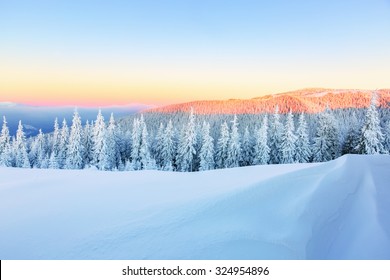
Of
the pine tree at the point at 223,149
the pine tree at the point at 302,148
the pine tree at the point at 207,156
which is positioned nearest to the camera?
the pine tree at the point at 302,148

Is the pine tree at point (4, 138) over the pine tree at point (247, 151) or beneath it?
over

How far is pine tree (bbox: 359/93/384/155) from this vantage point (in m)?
32.5

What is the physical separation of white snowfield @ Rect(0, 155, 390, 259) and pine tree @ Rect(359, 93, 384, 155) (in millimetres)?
28891

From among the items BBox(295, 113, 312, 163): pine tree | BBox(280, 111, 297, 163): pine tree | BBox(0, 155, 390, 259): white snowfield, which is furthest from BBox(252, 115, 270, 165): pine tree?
BBox(0, 155, 390, 259): white snowfield

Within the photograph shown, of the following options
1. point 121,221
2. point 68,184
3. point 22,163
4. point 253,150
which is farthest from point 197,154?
point 121,221

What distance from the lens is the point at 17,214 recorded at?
5.92m

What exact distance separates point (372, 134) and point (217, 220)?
1298 inches

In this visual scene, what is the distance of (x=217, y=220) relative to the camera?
16.7 ft

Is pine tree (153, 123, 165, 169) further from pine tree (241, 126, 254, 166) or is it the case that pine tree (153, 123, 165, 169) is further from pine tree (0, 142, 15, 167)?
pine tree (0, 142, 15, 167)

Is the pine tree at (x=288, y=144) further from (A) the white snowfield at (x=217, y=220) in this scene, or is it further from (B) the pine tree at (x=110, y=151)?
(A) the white snowfield at (x=217, y=220)

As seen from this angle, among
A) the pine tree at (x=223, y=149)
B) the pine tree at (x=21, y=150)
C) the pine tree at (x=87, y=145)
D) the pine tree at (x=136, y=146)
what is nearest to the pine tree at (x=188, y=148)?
the pine tree at (x=223, y=149)

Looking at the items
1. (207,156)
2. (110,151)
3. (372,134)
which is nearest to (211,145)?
(207,156)

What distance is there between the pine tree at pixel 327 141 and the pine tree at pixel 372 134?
4.35 m

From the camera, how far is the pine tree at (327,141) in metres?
37.7
